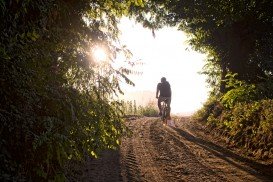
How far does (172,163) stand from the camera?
27.7 feet

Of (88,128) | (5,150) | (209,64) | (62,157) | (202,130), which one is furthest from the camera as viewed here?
(209,64)

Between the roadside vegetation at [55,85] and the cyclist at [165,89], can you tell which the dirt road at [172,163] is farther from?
the cyclist at [165,89]

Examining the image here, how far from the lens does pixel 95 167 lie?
25.7 ft

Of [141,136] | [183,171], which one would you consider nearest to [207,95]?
[141,136]

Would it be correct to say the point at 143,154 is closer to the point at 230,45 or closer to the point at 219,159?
the point at 219,159

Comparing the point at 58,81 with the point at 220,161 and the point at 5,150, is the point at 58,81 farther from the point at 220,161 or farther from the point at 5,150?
the point at 220,161

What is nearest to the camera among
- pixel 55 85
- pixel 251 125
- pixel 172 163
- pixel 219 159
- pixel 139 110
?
pixel 55 85

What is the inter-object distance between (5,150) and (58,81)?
125 centimetres

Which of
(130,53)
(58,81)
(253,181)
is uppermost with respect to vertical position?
(130,53)

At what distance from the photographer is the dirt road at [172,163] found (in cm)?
729

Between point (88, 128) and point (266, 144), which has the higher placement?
point (88, 128)

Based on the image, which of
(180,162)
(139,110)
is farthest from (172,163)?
(139,110)

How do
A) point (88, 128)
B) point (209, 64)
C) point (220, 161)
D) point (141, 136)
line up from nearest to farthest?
1. point (88, 128)
2. point (220, 161)
3. point (141, 136)
4. point (209, 64)

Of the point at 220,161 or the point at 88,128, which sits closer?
the point at 88,128
